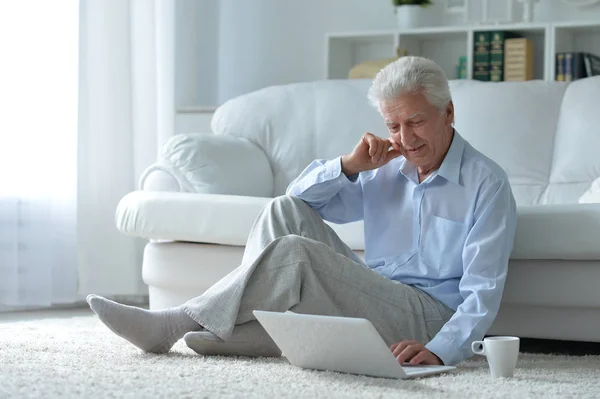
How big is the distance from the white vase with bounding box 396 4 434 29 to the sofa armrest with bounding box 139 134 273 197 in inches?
50.8

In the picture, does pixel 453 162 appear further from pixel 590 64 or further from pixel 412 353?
pixel 590 64

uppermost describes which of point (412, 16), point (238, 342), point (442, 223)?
point (412, 16)

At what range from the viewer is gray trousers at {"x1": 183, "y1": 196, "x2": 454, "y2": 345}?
81.3 inches

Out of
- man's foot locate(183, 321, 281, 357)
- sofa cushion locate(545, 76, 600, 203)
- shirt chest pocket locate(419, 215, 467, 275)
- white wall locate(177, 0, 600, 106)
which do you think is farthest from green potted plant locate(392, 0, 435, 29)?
man's foot locate(183, 321, 281, 357)

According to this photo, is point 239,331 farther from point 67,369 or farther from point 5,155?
point 5,155

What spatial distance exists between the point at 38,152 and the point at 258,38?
4.90 feet

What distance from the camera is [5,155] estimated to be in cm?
380

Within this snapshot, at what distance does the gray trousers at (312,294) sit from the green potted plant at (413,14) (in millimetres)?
2444

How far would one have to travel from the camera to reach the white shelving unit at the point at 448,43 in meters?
4.16

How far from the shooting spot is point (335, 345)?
188 cm

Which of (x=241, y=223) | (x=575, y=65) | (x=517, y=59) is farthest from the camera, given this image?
(x=517, y=59)

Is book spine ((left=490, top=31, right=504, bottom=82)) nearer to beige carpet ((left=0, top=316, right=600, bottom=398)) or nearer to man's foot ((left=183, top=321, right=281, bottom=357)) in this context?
beige carpet ((left=0, top=316, right=600, bottom=398))

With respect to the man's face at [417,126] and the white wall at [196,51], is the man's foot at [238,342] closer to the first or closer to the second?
the man's face at [417,126]

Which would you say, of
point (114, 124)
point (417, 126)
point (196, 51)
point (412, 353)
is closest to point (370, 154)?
point (417, 126)
